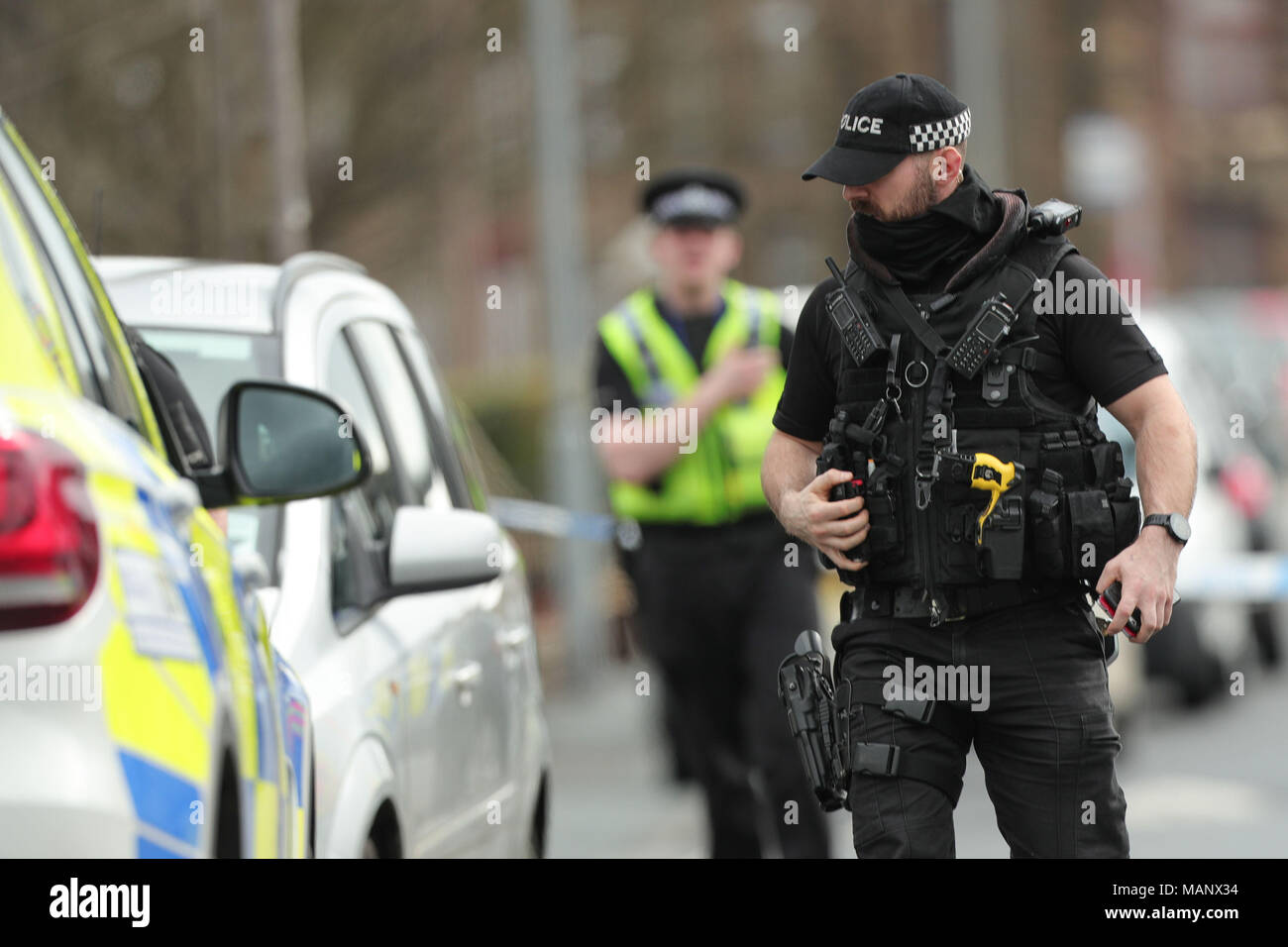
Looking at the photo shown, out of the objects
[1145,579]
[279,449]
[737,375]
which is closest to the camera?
[279,449]

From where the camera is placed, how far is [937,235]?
4547 mm

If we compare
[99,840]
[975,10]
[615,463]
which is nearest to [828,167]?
[99,840]

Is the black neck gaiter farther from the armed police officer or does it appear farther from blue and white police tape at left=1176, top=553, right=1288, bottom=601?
blue and white police tape at left=1176, top=553, right=1288, bottom=601

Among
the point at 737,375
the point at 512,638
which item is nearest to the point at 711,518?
the point at 737,375

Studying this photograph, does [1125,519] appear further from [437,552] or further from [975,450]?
[437,552]

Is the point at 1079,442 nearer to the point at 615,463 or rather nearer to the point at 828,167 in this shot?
the point at 828,167

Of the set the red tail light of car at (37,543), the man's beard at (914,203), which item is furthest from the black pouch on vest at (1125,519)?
the red tail light of car at (37,543)

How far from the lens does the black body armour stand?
4449 millimetres

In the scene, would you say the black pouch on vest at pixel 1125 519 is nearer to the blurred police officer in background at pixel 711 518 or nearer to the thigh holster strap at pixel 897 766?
→ the thigh holster strap at pixel 897 766

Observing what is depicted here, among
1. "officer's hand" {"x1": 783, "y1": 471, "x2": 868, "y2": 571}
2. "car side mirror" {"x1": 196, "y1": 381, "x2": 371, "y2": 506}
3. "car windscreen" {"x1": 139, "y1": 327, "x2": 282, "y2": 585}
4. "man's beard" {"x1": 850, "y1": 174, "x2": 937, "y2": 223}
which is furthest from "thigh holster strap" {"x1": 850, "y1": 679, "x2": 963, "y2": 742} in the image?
"car windscreen" {"x1": 139, "y1": 327, "x2": 282, "y2": 585}

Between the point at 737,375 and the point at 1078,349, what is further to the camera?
the point at 737,375

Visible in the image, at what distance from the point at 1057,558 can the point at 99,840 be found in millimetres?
2387

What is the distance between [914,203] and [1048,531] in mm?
650

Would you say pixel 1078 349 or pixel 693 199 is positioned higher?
pixel 693 199
